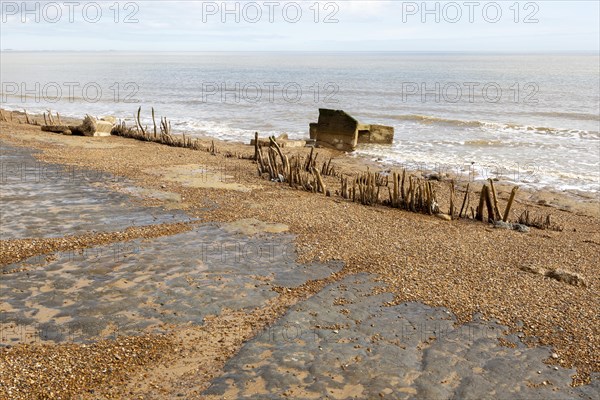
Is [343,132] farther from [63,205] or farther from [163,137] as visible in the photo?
[63,205]

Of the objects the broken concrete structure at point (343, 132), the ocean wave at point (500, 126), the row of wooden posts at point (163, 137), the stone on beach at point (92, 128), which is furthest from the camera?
the ocean wave at point (500, 126)

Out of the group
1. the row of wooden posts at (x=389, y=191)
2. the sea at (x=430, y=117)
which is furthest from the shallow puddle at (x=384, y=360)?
the sea at (x=430, y=117)

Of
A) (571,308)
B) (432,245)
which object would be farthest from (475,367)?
(432,245)

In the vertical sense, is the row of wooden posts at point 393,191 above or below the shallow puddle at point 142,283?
above

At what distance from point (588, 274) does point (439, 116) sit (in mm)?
27574

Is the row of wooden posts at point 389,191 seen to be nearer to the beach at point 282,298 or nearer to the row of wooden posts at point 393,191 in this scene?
the row of wooden posts at point 393,191

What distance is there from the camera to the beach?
637cm

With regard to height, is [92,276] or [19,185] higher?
Answer: [19,185]

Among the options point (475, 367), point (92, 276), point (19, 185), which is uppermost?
point (19, 185)

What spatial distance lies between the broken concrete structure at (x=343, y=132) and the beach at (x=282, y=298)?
10402 millimetres

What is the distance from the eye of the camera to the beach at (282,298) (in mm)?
6367

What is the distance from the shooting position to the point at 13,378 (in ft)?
20.0

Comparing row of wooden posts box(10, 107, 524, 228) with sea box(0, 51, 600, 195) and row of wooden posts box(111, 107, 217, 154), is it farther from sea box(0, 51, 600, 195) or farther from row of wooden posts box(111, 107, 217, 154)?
sea box(0, 51, 600, 195)

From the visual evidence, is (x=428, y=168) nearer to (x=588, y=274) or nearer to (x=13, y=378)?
(x=588, y=274)
